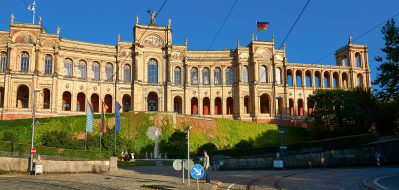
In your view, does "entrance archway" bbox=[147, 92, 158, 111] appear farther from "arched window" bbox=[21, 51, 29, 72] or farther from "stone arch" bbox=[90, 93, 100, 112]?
"arched window" bbox=[21, 51, 29, 72]

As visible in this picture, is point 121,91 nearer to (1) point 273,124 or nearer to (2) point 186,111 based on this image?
(2) point 186,111

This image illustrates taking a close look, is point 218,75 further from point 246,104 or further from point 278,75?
point 278,75

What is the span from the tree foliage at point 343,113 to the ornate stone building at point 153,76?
1532cm

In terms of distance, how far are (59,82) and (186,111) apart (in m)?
23.0

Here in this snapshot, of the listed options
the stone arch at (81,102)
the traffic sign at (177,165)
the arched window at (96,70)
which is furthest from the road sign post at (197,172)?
the arched window at (96,70)

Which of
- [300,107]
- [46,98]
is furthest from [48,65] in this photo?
[300,107]

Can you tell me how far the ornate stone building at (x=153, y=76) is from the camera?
66750 mm

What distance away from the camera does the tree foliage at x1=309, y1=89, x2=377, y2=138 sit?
2271 inches

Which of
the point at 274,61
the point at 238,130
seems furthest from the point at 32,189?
the point at 274,61

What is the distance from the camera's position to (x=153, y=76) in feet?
248

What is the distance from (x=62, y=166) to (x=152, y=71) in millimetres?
44507

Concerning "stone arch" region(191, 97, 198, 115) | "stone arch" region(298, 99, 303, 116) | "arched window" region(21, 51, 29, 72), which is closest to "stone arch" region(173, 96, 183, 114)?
"stone arch" region(191, 97, 198, 115)

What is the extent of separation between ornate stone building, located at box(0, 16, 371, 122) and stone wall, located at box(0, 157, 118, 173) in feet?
115

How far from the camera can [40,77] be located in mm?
67562
